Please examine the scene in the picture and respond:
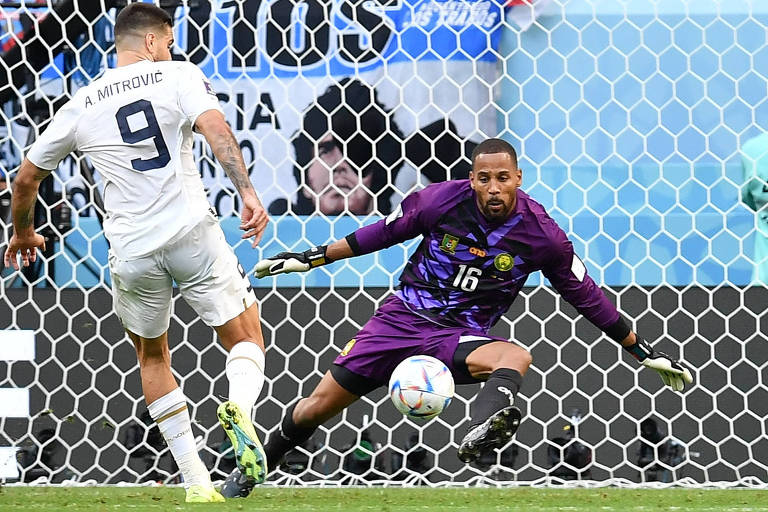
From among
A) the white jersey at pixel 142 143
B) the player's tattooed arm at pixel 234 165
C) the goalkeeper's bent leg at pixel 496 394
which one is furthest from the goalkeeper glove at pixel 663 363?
the white jersey at pixel 142 143

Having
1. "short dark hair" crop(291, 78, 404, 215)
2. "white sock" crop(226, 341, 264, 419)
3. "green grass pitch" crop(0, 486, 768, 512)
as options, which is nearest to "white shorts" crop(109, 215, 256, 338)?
"white sock" crop(226, 341, 264, 419)

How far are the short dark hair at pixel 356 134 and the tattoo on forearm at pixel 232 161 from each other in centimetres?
178

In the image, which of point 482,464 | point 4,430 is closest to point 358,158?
point 482,464

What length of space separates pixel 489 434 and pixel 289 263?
1039 mm

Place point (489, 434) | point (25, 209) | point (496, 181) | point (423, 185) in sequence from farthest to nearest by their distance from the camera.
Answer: point (423, 185)
point (496, 181)
point (25, 209)
point (489, 434)

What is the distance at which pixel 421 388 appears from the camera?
11.5 feet

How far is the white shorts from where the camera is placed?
3508 mm

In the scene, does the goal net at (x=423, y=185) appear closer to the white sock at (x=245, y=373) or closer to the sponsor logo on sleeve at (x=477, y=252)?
the sponsor logo on sleeve at (x=477, y=252)

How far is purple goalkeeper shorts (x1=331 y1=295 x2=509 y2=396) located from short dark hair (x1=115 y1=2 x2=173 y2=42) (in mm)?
1312

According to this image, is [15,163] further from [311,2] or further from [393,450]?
[393,450]

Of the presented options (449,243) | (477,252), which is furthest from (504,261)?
(449,243)

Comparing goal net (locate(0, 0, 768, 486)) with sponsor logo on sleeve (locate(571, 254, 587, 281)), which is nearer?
sponsor logo on sleeve (locate(571, 254, 587, 281))

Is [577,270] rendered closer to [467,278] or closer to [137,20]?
[467,278]

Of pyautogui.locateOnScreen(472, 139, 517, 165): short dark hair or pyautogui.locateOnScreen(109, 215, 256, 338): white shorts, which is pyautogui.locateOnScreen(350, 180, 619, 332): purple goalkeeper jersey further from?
pyautogui.locateOnScreen(109, 215, 256, 338): white shorts
